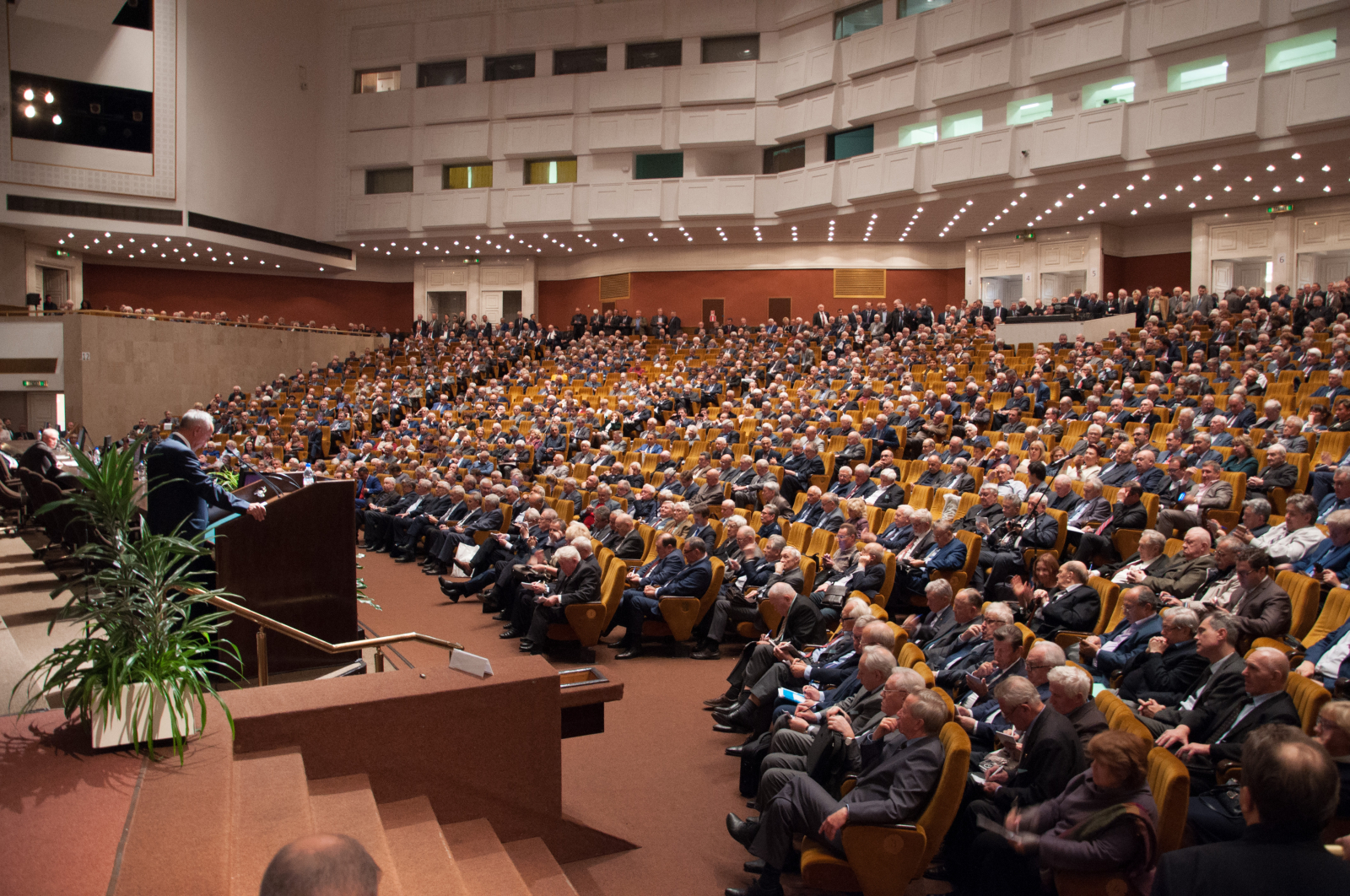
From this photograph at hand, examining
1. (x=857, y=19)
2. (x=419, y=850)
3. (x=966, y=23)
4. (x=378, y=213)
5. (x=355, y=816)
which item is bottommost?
(x=419, y=850)

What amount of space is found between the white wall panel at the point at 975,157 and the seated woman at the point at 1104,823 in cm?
1375

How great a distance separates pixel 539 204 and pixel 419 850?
63.3 feet

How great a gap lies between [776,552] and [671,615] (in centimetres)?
85

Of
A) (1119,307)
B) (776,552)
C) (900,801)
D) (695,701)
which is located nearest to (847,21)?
(1119,307)

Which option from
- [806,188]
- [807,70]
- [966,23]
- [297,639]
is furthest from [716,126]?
[297,639]

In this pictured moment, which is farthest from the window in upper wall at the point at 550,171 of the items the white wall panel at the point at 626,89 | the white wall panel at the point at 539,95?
the white wall panel at the point at 626,89

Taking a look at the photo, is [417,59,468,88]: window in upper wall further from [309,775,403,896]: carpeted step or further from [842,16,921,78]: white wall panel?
[309,775,403,896]: carpeted step

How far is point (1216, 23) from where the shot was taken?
12602 mm

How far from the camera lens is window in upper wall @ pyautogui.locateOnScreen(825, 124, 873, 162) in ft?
57.8

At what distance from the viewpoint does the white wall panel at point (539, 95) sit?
2045 cm

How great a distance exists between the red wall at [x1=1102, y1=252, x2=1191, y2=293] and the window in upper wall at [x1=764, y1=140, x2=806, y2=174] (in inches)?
257

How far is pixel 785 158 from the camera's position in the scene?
19.2 m

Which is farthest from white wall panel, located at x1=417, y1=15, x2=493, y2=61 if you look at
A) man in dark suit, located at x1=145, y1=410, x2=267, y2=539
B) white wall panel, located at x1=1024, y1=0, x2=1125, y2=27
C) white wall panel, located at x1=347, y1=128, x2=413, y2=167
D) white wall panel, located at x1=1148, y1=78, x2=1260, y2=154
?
man in dark suit, located at x1=145, y1=410, x2=267, y2=539

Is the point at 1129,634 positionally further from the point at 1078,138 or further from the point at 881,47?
the point at 881,47
